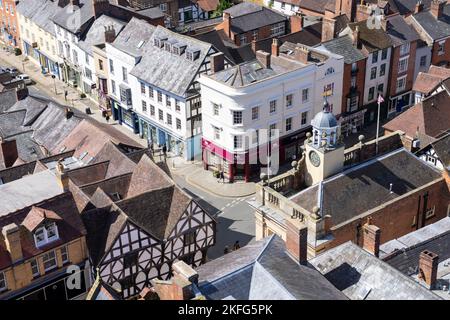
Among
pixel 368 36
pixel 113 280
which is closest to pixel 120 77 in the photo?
pixel 368 36

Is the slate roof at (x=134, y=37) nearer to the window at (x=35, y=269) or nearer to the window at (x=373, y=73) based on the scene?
the window at (x=373, y=73)

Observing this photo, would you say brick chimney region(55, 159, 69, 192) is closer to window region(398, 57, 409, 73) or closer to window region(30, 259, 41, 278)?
window region(30, 259, 41, 278)

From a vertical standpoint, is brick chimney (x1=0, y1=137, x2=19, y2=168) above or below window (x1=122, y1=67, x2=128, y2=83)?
below

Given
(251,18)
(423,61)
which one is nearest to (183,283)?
(423,61)

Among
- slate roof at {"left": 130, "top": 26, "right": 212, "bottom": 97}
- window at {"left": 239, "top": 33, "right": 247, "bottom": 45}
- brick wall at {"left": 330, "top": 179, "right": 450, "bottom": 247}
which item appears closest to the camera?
brick wall at {"left": 330, "top": 179, "right": 450, "bottom": 247}

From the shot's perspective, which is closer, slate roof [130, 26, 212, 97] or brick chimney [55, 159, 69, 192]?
brick chimney [55, 159, 69, 192]

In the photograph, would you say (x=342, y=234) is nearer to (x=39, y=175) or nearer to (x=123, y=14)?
(x=39, y=175)

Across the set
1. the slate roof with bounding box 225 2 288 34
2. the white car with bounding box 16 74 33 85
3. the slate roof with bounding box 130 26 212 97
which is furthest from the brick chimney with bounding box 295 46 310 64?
the white car with bounding box 16 74 33 85
